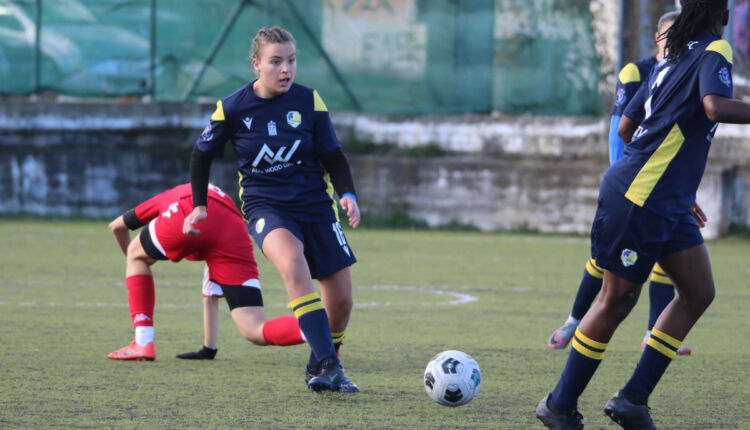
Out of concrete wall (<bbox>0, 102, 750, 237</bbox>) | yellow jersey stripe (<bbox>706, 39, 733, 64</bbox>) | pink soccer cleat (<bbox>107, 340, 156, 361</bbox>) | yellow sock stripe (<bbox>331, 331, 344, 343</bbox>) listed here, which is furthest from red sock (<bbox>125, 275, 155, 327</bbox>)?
concrete wall (<bbox>0, 102, 750, 237</bbox>)

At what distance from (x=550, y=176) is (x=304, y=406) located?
1052 centimetres

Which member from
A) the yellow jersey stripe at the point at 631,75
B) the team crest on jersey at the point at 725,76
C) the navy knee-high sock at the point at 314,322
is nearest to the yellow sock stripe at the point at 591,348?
the team crest on jersey at the point at 725,76

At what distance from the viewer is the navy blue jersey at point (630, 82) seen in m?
6.06

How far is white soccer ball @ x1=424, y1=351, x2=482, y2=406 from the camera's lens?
183 inches

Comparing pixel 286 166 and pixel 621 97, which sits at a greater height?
pixel 621 97

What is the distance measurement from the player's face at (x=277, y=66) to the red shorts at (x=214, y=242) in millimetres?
936

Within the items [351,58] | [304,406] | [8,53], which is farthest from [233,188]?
[304,406]

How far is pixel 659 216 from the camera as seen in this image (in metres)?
4.01

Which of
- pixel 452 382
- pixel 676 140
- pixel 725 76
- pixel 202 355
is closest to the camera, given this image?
pixel 725 76

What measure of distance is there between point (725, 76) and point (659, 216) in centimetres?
57

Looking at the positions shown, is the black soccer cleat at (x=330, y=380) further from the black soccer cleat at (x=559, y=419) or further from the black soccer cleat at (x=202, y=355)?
the black soccer cleat at (x=202, y=355)

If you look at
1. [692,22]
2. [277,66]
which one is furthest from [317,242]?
[692,22]

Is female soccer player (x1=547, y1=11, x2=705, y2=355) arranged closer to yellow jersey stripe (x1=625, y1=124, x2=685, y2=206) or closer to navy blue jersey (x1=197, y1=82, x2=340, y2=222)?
navy blue jersey (x1=197, y1=82, x2=340, y2=222)

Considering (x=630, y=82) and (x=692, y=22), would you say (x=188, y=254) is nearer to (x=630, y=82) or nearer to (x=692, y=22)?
(x=630, y=82)
